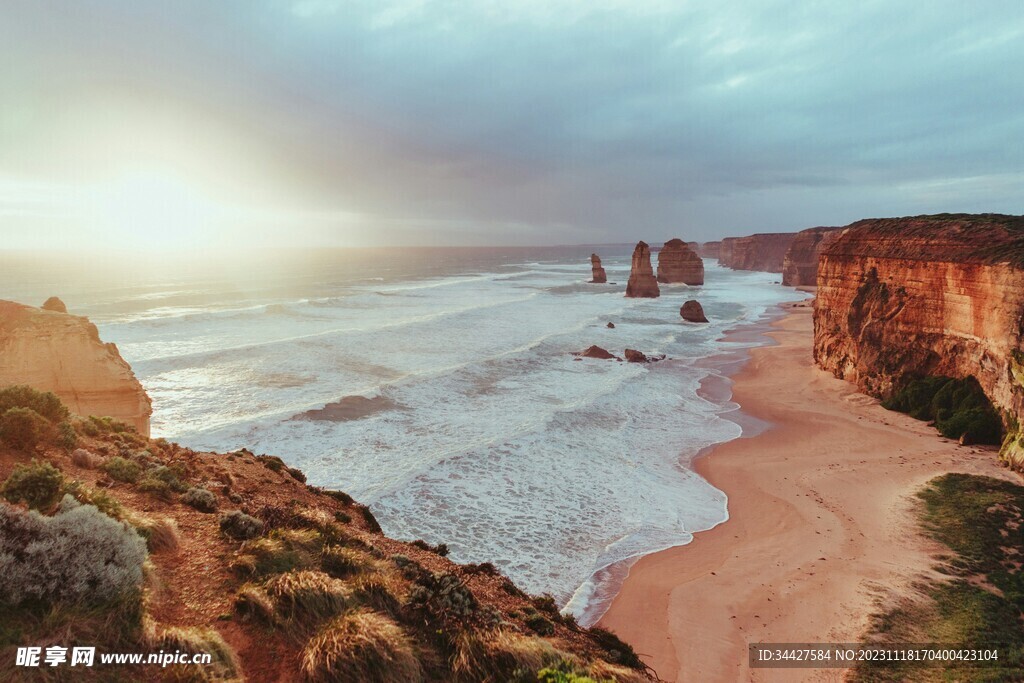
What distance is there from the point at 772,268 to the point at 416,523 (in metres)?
135

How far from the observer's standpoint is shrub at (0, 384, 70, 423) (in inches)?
345

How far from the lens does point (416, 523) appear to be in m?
14.6

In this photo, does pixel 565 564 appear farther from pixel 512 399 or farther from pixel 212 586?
pixel 512 399

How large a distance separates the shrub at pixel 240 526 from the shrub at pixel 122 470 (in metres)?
2.25

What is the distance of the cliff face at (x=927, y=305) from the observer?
61.1 feet

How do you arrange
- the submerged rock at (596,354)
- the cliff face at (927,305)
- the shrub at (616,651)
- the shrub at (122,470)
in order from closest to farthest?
1. the shrub at (616,651)
2. the shrub at (122,470)
3. the cliff face at (927,305)
4. the submerged rock at (596,354)

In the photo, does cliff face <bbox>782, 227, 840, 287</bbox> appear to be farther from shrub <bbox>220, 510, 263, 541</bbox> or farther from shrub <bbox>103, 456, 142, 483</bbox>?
shrub <bbox>103, 456, 142, 483</bbox>

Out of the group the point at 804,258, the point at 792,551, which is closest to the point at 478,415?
the point at 792,551

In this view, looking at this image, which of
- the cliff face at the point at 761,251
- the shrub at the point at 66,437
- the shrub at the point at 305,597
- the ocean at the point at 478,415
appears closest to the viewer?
the shrub at the point at 305,597

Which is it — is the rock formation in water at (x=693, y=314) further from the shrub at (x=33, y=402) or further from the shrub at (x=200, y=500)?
the shrub at (x=33, y=402)

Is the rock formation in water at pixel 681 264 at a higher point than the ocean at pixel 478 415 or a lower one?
higher

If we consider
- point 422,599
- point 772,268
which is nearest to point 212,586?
point 422,599

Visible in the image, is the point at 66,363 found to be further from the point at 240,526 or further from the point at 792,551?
the point at 792,551

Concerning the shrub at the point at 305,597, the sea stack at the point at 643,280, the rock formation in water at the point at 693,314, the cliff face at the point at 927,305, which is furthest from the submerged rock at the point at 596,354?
the sea stack at the point at 643,280
